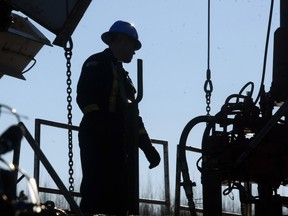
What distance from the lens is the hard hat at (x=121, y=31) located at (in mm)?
8000

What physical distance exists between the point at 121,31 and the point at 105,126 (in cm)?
89

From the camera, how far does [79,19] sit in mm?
8766

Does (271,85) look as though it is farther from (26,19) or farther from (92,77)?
(26,19)

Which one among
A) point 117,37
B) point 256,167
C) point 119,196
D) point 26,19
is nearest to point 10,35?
point 26,19

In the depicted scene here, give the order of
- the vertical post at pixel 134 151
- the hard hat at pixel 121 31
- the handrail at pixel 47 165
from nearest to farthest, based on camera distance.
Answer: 1. the handrail at pixel 47 165
2. the vertical post at pixel 134 151
3. the hard hat at pixel 121 31

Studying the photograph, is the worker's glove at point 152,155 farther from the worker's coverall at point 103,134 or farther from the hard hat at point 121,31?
the hard hat at point 121,31

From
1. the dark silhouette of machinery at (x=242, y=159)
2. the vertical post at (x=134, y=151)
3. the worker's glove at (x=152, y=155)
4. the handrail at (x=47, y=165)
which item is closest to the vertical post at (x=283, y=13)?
the dark silhouette of machinery at (x=242, y=159)

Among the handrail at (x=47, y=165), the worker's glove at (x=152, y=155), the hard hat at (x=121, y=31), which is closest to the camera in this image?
the handrail at (x=47, y=165)

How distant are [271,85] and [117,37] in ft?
5.17

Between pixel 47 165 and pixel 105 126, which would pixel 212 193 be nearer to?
pixel 105 126

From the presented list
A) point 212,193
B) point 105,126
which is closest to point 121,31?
point 105,126

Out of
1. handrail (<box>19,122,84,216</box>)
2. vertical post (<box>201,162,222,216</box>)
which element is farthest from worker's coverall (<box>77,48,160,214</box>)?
handrail (<box>19,122,84,216</box>)

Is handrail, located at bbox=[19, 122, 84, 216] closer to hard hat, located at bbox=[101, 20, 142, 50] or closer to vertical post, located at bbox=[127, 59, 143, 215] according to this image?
vertical post, located at bbox=[127, 59, 143, 215]

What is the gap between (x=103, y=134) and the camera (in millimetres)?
7691
